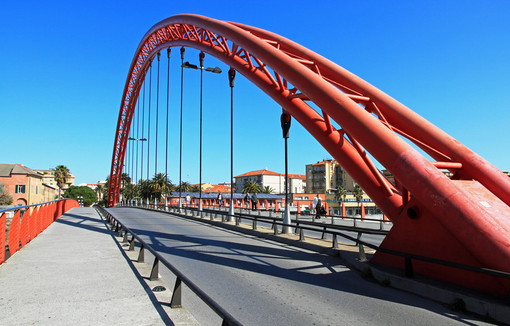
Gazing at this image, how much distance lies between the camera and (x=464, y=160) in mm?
7793

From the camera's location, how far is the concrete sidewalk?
458 cm

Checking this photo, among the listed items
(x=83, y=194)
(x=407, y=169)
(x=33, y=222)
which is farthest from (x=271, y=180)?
(x=407, y=169)

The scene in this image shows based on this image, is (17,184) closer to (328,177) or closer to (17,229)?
(17,229)

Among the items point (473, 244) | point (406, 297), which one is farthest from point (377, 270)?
point (473, 244)

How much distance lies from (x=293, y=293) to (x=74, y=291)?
12.4 feet

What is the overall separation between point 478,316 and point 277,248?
20.7 feet

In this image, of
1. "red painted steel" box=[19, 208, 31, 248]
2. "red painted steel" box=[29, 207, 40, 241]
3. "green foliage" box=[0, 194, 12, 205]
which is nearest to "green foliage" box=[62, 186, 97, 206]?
"green foliage" box=[0, 194, 12, 205]

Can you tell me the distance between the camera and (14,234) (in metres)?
9.14

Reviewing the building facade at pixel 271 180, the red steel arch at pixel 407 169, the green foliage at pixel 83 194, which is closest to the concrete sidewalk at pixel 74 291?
the red steel arch at pixel 407 169

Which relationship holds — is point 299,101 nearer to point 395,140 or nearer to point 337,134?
point 337,134

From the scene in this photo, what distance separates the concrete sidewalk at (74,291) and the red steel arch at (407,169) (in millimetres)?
5039

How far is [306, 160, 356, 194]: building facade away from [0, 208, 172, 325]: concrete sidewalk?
99.6 metres

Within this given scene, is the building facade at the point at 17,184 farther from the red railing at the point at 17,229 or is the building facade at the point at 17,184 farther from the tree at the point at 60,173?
the red railing at the point at 17,229

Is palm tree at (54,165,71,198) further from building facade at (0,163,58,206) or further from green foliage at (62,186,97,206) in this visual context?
green foliage at (62,186,97,206)
